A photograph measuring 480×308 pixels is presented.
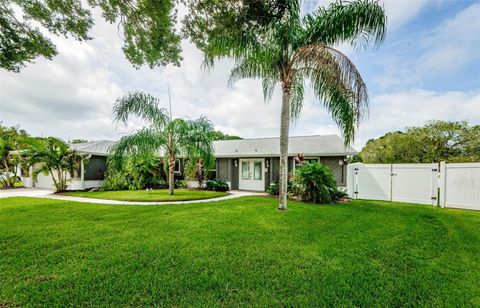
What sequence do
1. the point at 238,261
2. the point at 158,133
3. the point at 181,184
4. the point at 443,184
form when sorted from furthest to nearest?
the point at 181,184 → the point at 158,133 → the point at 443,184 → the point at 238,261

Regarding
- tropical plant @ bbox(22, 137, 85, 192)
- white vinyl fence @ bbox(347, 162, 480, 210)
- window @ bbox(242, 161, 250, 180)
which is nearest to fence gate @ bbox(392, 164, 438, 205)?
white vinyl fence @ bbox(347, 162, 480, 210)

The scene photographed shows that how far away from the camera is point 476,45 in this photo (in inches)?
351

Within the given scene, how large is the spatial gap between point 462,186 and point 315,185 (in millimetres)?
5509

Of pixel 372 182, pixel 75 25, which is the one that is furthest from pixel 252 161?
pixel 75 25

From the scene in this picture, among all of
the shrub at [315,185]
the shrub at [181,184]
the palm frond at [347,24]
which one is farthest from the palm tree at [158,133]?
the palm frond at [347,24]

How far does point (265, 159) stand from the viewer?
1445 cm

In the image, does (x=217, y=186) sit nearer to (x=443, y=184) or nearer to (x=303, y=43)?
(x=303, y=43)

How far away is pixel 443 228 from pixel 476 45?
8.38m

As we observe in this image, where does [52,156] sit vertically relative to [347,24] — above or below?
below

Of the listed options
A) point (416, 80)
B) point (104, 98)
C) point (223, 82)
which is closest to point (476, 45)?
point (416, 80)

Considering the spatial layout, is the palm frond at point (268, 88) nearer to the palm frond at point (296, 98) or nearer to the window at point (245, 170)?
the palm frond at point (296, 98)

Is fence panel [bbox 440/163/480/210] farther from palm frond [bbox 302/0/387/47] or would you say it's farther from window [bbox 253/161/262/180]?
window [bbox 253/161/262/180]

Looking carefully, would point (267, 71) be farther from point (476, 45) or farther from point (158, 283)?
point (476, 45)

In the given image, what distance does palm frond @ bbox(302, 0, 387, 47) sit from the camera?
639cm
